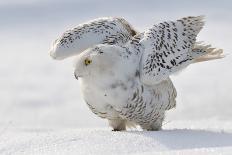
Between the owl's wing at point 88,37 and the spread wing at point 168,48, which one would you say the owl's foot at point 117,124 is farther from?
the owl's wing at point 88,37

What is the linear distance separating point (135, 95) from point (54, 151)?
1.34 meters

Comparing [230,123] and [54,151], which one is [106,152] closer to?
[54,151]

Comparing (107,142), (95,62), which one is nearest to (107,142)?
(107,142)

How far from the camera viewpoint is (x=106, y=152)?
5.79 metres

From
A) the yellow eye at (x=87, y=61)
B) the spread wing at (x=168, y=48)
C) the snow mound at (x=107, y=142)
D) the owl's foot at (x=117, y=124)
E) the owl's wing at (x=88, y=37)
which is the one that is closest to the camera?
the snow mound at (x=107, y=142)

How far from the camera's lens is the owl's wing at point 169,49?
7.05 m

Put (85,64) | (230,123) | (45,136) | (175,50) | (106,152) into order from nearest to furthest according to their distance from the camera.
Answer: (106,152) → (45,136) → (85,64) → (175,50) → (230,123)

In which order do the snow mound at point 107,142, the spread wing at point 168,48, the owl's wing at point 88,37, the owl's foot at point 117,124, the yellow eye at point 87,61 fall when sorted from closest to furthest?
1. the snow mound at point 107,142
2. the yellow eye at point 87,61
3. the spread wing at point 168,48
4. the owl's wing at point 88,37
5. the owl's foot at point 117,124

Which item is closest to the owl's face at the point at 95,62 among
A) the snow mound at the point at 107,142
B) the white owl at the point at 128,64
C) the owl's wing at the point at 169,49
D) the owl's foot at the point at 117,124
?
the white owl at the point at 128,64

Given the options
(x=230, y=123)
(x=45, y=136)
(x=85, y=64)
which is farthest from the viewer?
(x=230, y=123)

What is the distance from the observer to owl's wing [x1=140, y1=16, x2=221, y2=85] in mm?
7047

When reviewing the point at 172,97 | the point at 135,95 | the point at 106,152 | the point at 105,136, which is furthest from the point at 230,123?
the point at 106,152

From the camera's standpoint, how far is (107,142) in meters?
6.18

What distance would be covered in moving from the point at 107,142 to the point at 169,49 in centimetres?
158
